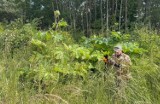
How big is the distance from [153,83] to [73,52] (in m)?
2.53

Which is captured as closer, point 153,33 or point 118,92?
point 118,92

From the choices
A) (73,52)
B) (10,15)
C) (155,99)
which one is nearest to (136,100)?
(155,99)

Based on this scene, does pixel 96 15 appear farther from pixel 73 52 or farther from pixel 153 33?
pixel 73 52

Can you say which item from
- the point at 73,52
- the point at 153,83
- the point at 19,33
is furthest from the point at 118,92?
the point at 19,33

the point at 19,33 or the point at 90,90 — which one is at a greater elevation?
the point at 19,33

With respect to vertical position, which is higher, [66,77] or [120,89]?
[120,89]

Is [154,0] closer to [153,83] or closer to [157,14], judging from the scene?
[157,14]

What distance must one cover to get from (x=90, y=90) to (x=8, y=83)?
1.02m

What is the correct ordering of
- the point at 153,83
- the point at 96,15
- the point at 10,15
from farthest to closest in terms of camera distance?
1. the point at 96,15
2. the point at 10,15
3. the point at 153,83

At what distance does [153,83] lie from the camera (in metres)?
4.96

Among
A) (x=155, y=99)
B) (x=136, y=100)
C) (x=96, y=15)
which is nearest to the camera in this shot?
(x=136, y=100)

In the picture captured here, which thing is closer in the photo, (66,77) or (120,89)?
(120,89)

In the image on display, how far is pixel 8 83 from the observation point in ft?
11.5

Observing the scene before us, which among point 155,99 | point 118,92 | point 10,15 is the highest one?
point 10,15
